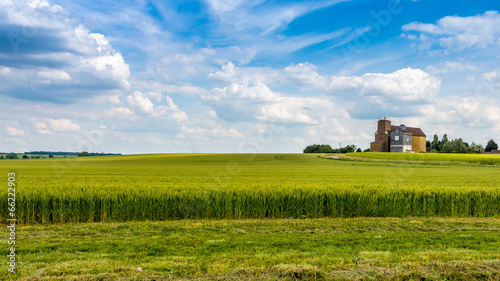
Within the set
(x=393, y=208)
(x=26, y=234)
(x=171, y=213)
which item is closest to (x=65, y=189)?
(x=26, y=234)

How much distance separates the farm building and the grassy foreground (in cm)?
8857

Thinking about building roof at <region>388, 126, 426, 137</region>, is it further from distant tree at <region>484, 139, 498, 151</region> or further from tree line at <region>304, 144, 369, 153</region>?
distant tree at <region>484, 139, 498, 151</region>

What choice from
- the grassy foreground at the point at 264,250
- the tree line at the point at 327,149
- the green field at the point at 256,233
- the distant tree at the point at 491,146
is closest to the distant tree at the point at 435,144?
the distant tree at the point at 491,146

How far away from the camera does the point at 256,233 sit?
10.1 metres

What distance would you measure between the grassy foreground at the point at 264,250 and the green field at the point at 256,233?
3cm

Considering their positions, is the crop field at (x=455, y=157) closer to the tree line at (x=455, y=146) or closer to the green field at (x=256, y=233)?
the tree line at (x=455, y=146)

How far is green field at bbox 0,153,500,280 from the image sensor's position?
602 cm

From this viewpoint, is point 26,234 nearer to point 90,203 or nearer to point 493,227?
point 90,203

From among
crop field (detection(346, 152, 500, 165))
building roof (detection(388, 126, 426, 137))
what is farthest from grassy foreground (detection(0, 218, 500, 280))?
building roof (detection(388, 126, 426, 137))

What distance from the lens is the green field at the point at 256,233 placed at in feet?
19.7

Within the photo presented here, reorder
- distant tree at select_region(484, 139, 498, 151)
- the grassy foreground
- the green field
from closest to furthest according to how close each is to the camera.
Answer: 1. the grassy foreground
2. the green field
3. distant tree at select_region(484, 139, 498, 151)

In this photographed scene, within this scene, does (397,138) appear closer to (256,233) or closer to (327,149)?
(327,149)

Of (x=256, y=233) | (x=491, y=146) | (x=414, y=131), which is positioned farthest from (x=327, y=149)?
(x=256, y=233)

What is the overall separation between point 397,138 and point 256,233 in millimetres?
95029
